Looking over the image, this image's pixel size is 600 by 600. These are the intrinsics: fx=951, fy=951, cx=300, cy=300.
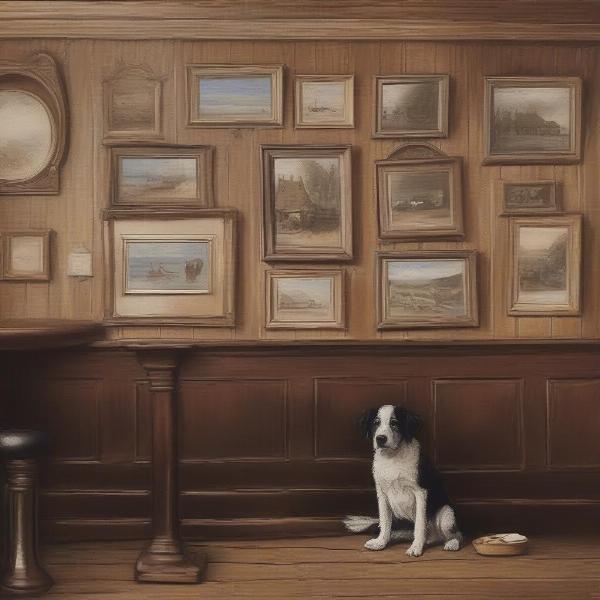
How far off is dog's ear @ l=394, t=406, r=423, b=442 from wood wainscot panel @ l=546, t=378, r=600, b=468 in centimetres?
79

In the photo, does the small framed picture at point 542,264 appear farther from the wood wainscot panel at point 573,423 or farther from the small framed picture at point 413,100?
the small framed picture at point 413,100

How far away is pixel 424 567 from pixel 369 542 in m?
0.34

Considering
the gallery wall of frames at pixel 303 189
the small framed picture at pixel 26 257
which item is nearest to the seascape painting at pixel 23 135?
the gallery wall of frames at pixel 303 189

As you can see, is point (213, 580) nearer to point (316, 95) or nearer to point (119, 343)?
point (119, 343)

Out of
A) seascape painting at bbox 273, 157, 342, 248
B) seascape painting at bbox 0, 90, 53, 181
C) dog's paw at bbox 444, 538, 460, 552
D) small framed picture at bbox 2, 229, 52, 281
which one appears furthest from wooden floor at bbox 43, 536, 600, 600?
seascape painting at bbox 0, 90, 53, 181

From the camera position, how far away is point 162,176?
14.9ft

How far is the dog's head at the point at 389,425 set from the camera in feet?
13.6

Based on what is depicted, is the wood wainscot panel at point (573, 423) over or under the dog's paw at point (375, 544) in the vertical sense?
over

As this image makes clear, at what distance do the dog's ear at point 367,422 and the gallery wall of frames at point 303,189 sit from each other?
489 mm

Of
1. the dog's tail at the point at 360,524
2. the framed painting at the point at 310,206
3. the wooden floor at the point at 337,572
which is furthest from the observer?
the framed painting at the point at 310,206

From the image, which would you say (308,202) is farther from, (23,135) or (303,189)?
(23,135)

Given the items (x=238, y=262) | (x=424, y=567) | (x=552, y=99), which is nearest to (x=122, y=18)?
(x=238, y=262)

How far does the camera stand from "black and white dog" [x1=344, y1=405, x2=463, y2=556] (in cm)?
416

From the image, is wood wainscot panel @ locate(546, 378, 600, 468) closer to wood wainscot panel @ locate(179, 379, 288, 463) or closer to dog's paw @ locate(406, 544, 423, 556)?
dog's paw @ locate(406, 544, 423, 556)
